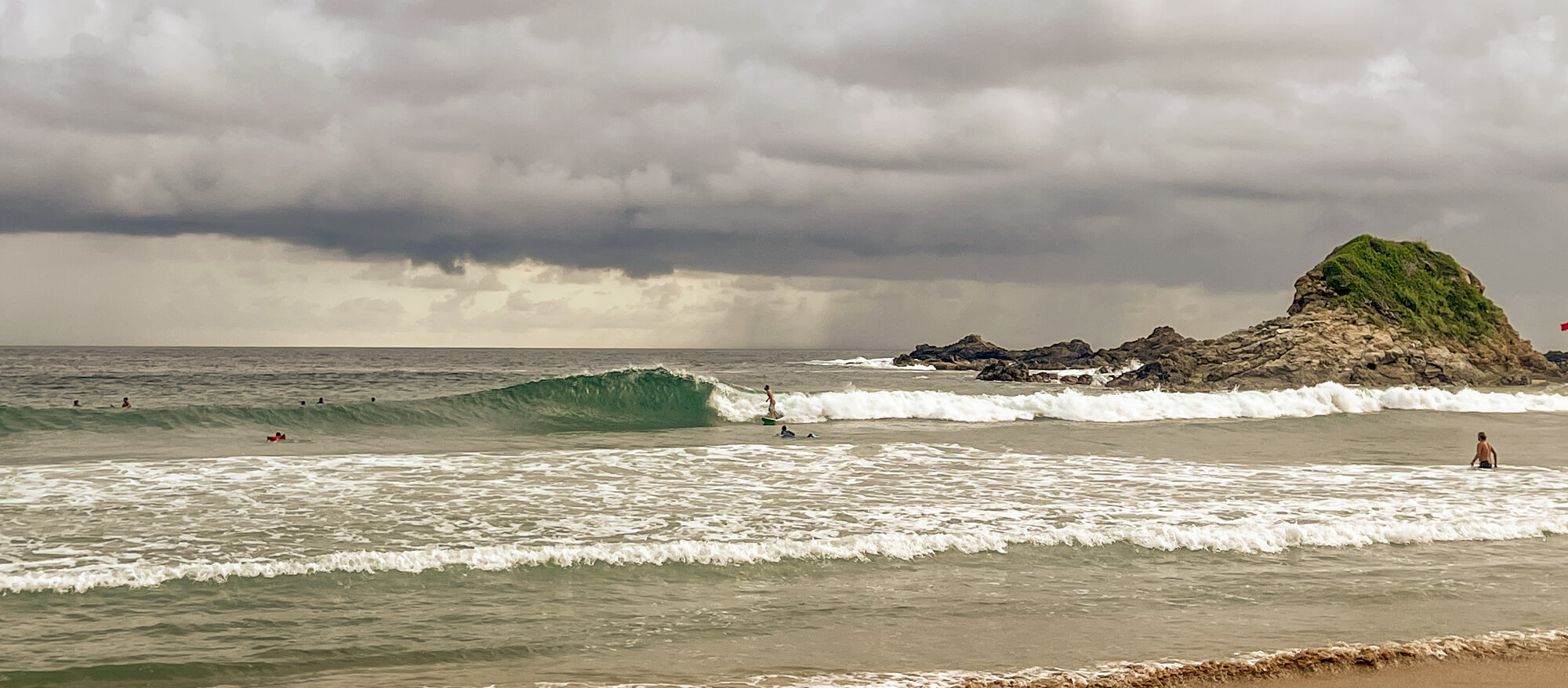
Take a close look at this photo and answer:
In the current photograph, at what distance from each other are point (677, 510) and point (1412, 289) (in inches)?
2641

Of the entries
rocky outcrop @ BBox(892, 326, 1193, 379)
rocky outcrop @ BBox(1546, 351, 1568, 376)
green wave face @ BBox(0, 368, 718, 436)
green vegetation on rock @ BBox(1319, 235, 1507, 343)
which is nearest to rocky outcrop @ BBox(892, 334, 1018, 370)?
rocky outcrop @ BBox(892, 326, 1193, 379)

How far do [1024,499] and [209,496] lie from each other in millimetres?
13179

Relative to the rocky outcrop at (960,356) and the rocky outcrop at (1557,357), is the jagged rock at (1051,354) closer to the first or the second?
the rocky outcrop at (960,356)

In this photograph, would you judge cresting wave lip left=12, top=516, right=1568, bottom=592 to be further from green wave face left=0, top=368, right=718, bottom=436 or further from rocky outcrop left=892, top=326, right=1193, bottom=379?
rocky outcrop left=892, top=326, right=1193, bottom=379

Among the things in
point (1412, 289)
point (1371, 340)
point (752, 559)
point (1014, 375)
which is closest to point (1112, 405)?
point (752, 559)

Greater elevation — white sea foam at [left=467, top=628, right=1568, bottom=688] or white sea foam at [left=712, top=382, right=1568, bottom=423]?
white sea foam at [left=712, top=382, right=1568, bottom=423]

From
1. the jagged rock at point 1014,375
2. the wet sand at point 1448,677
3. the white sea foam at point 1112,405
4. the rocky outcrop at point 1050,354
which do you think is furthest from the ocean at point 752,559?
the rocky outcrop at point 1050,354

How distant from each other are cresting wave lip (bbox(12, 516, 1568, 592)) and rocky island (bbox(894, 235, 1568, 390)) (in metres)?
41.4

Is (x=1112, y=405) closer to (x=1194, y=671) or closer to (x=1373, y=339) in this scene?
(x=1373, y=339)

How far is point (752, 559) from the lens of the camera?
430 inches

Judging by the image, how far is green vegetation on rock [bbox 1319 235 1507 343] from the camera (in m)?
60.6

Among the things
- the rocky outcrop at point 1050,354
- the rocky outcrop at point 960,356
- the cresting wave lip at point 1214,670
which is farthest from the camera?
the rocky outcrop at point 960,356

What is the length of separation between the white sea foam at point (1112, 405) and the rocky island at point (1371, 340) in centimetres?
982

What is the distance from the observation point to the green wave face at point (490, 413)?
29.0m
